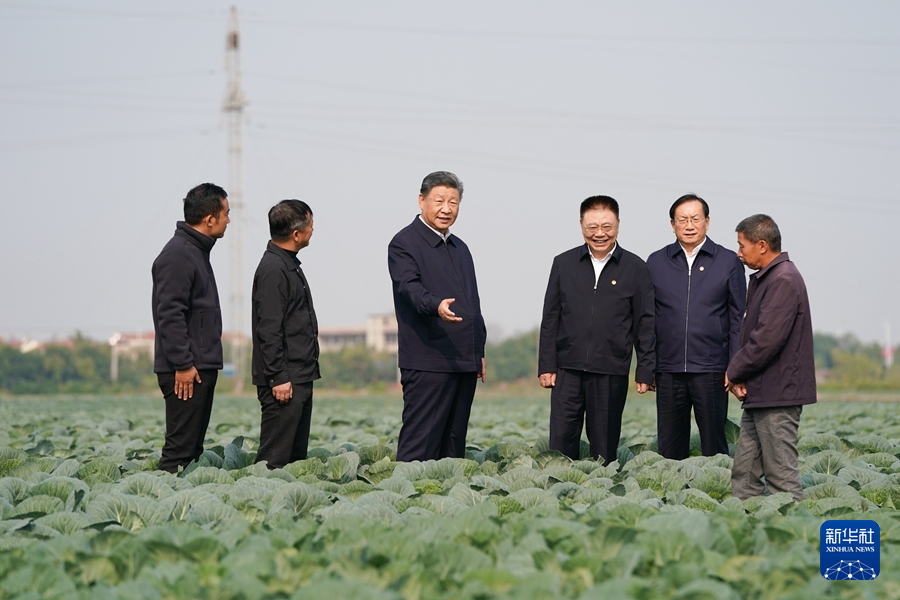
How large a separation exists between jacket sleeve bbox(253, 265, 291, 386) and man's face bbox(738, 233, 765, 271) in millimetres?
2531

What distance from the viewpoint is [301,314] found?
18.1ft

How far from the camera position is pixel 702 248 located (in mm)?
5809

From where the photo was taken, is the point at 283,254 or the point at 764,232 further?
the point at 283,254

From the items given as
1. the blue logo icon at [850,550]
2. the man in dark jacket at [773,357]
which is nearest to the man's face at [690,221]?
the man in dark jacket at [773,357]

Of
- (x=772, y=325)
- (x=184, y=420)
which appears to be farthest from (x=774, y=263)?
(x=184, y=420)

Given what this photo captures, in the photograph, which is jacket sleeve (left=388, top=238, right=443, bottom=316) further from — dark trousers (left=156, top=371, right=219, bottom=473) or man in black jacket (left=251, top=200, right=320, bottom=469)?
dark trousers (left=156, top=371, right=219, bottom=473)

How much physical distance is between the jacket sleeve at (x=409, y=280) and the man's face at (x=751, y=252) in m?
1.64

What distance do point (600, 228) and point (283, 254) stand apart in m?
1.93

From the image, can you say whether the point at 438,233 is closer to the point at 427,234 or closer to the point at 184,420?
the point at 427,234

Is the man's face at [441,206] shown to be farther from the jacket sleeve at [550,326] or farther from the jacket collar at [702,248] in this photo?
the jacket collar at [702,248]

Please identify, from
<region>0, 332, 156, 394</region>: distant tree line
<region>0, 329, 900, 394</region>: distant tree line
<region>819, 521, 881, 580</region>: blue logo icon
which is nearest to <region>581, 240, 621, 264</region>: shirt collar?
<region>819, 521, 881, 580</region>: blue logo icon

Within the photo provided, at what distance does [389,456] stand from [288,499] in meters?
1.92

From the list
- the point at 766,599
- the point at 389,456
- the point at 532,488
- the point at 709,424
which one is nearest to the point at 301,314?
the point at 389,456

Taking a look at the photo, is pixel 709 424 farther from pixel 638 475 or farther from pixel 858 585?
pixel 858 585
